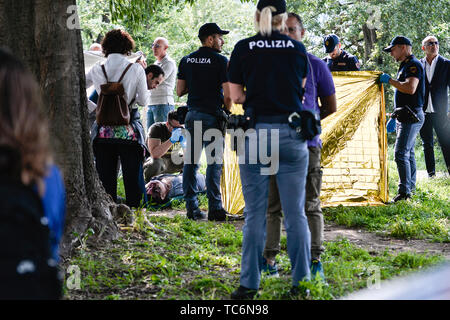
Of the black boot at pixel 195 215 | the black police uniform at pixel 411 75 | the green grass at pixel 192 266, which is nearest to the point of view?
the green grass at pixel 192 266

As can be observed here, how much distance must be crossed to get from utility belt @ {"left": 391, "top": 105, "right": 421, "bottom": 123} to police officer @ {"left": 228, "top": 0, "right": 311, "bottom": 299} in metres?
4.37

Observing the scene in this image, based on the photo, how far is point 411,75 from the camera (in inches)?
288

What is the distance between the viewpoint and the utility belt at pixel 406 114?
24.4ft

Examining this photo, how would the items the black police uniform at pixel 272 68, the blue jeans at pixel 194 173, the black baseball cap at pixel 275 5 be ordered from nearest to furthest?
the black police uniform at pixel 272 68 → the black baseball cap at pixel 275 5 → the blue jeans at pixel 194 173

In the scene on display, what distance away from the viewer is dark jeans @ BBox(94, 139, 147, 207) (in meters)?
5.38

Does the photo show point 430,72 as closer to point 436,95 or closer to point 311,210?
point 436,95

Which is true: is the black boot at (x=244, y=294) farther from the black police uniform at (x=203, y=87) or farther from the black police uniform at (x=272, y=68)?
the black police uniform at (x=203, y=87)

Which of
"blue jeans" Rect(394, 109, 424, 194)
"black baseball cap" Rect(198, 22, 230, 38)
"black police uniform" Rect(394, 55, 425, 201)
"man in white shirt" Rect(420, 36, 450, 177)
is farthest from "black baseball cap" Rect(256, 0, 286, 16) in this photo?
"man in white shirt" Rect(420, 36, 450, 177)

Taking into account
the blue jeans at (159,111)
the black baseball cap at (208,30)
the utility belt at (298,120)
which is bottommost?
the utility belt at (298,120)

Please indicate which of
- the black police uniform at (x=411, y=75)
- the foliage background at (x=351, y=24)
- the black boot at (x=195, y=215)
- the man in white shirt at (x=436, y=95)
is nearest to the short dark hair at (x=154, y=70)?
the black boot at (x=195, y=215)

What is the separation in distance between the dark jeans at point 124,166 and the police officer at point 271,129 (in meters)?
2.15

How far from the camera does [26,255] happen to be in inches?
64.5
